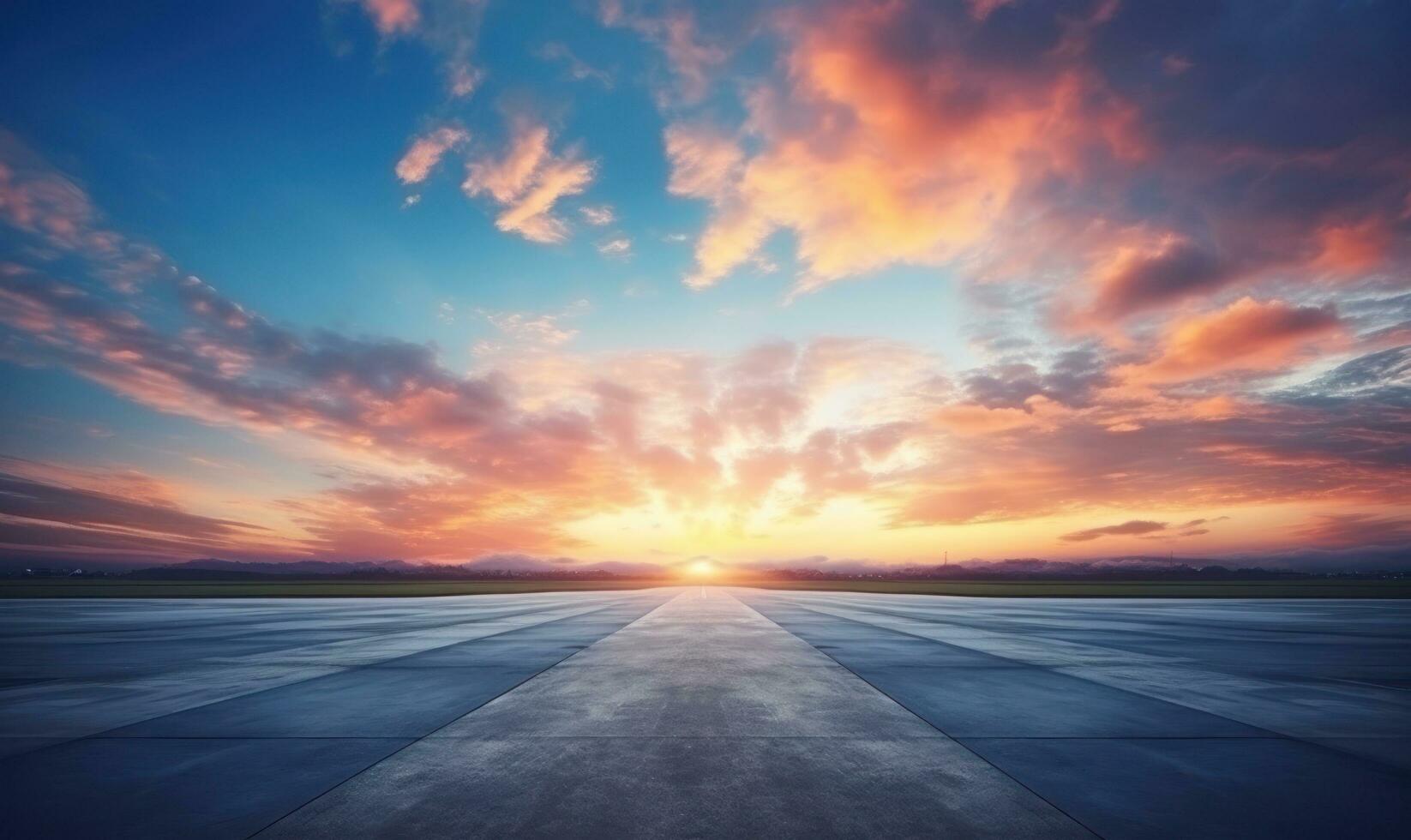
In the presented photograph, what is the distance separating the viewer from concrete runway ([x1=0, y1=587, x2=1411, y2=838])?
13.4ft

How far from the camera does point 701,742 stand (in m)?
5.77

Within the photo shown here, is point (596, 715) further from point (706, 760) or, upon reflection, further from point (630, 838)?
point (630, 838)

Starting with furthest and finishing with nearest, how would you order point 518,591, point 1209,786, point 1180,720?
point 518,591 → point 1180,720 → point 1209,786

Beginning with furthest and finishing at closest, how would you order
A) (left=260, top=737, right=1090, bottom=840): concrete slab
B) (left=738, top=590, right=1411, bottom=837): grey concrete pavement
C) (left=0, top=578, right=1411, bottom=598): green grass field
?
(left=0, top=578, right=1411, bottom=598): green grass field
(left=738, top=590, right=1411, bottom=837): grey concrete pavement
(left=260, top=737, right=1090, bottom=840): concrete slab

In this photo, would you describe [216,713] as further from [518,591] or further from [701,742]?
[518,591]

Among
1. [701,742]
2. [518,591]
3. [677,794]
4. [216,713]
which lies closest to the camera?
[677,794]

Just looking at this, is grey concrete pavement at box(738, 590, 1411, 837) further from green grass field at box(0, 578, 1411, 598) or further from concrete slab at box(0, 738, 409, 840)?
green grass field at box(0, 578, 1411, 598)

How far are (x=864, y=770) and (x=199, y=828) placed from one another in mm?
4949

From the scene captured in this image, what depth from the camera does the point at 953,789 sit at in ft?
14.8

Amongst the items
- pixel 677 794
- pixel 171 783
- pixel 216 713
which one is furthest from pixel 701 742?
pixel 216 713

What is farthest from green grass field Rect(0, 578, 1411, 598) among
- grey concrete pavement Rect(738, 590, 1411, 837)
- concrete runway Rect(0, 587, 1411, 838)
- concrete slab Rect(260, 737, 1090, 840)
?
concrete slab Rect(260, 737, 1090, 840)

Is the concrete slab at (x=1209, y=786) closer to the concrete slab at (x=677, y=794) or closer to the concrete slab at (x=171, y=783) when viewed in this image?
the concrete slab at (x=677, y=794)

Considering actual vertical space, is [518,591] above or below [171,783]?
below

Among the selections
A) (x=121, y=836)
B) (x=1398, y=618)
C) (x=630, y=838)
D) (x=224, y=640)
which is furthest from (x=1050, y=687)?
(x=1398, y=618)
